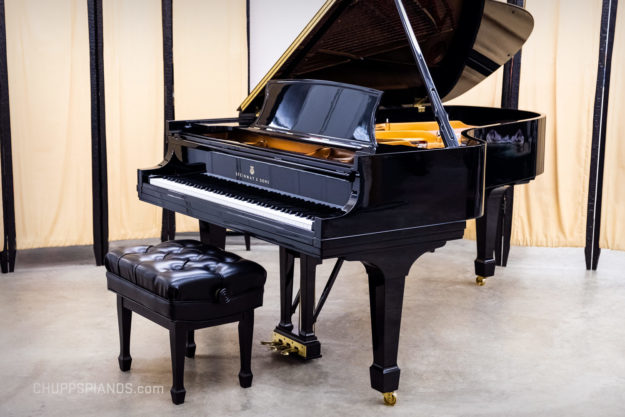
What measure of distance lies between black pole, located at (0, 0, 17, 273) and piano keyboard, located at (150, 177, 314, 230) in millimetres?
1630

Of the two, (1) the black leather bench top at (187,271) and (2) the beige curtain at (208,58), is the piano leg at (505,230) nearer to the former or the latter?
(2) the beige curtain at (208,58)

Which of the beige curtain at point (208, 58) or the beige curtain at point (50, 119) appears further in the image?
the beige curtain at point (208, 58)

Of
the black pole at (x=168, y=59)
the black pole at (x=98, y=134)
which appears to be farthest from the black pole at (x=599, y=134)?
the black pole at (x=98, y=134)

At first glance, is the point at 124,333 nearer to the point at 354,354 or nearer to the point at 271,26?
the point at 354,354

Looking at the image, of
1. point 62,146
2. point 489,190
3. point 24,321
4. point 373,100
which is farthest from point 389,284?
point 62,146

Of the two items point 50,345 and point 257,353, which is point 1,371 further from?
point 257,353

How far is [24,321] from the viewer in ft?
13.3

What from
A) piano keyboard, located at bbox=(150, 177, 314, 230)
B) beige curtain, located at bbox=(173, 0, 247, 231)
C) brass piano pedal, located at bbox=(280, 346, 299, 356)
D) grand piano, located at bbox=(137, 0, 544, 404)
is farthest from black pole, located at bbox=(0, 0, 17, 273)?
brass piano pedal, located at bbox=(280, 346, 299, 356)

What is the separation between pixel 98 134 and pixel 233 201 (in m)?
2.18

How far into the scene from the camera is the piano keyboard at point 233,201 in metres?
2.85

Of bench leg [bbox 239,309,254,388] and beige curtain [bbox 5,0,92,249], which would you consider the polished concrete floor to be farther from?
beige curtain [bbox 5,0,92,249]

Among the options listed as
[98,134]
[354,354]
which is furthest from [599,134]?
[98,134]

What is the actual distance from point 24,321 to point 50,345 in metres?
0.44

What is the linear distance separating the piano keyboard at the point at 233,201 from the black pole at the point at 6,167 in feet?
5.35
